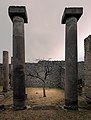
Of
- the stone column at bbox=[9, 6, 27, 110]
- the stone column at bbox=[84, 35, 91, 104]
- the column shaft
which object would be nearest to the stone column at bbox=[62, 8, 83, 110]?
the column shaft

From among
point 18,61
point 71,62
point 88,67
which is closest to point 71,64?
point 71,62

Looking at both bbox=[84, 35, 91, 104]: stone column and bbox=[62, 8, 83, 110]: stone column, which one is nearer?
bbox=[62, 8, 83, 110]: stone column

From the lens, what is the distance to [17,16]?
357 inches

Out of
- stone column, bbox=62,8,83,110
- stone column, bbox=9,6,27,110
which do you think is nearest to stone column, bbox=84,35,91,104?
stone column, bbox=62,8,83,110

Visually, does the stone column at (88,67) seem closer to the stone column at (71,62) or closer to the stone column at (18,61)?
the stone column at (71,62)

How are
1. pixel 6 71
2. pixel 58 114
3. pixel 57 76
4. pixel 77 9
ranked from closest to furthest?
1. pixel 58 114
2. pixel 77 9
3. pixel 6 71
4. pixel 57 76

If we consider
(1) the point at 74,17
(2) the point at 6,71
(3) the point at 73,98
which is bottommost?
(3) the point at 73,98

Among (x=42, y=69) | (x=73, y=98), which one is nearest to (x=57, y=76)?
(x=42, y=69)

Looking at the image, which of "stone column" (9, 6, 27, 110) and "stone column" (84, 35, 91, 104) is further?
"stone column" (84, 35, 91, 104)

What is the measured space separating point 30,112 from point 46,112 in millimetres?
757

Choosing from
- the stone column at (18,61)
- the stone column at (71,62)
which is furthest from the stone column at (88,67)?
the stone column at (18,61)

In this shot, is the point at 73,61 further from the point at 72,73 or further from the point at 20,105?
the point at 20,105

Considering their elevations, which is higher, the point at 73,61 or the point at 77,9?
the point at 77,9

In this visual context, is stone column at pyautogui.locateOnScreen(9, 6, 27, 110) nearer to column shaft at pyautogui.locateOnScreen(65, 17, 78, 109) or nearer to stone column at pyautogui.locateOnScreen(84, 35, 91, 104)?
column shaft at pyautogui.locateOnScreen(65, 17, 78, 109)
